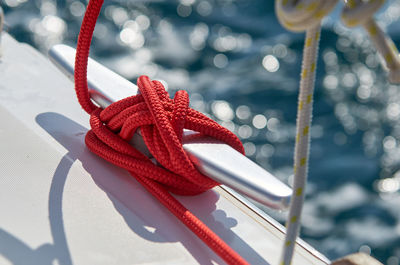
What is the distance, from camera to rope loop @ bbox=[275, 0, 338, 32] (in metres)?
0.49

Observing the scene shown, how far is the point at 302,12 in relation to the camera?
50 cm

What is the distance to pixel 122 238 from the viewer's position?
77 cm

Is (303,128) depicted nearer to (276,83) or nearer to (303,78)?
(303,78)

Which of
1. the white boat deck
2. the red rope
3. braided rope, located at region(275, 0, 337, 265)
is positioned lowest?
the white boat deck

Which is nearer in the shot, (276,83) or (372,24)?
(372,24)

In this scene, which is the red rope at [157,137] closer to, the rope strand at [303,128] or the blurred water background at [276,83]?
the rope strand at [303,128]

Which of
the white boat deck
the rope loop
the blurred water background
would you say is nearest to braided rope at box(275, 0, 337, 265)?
the rope loop

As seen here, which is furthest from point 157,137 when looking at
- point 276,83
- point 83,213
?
point 276,83

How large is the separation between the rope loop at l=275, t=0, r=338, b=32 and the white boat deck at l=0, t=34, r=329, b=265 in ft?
1.25

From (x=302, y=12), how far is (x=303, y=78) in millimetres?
91

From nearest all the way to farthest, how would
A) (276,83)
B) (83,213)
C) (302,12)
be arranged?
(302,12), (83,213), (276,83)

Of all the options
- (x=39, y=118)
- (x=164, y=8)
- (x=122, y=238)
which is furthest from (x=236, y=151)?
(x=164, y=8)

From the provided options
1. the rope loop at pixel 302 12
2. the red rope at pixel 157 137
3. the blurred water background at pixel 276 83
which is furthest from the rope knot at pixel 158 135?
the blurred water background at pixel 276 83

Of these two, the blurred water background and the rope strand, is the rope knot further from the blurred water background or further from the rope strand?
the blurred water background
